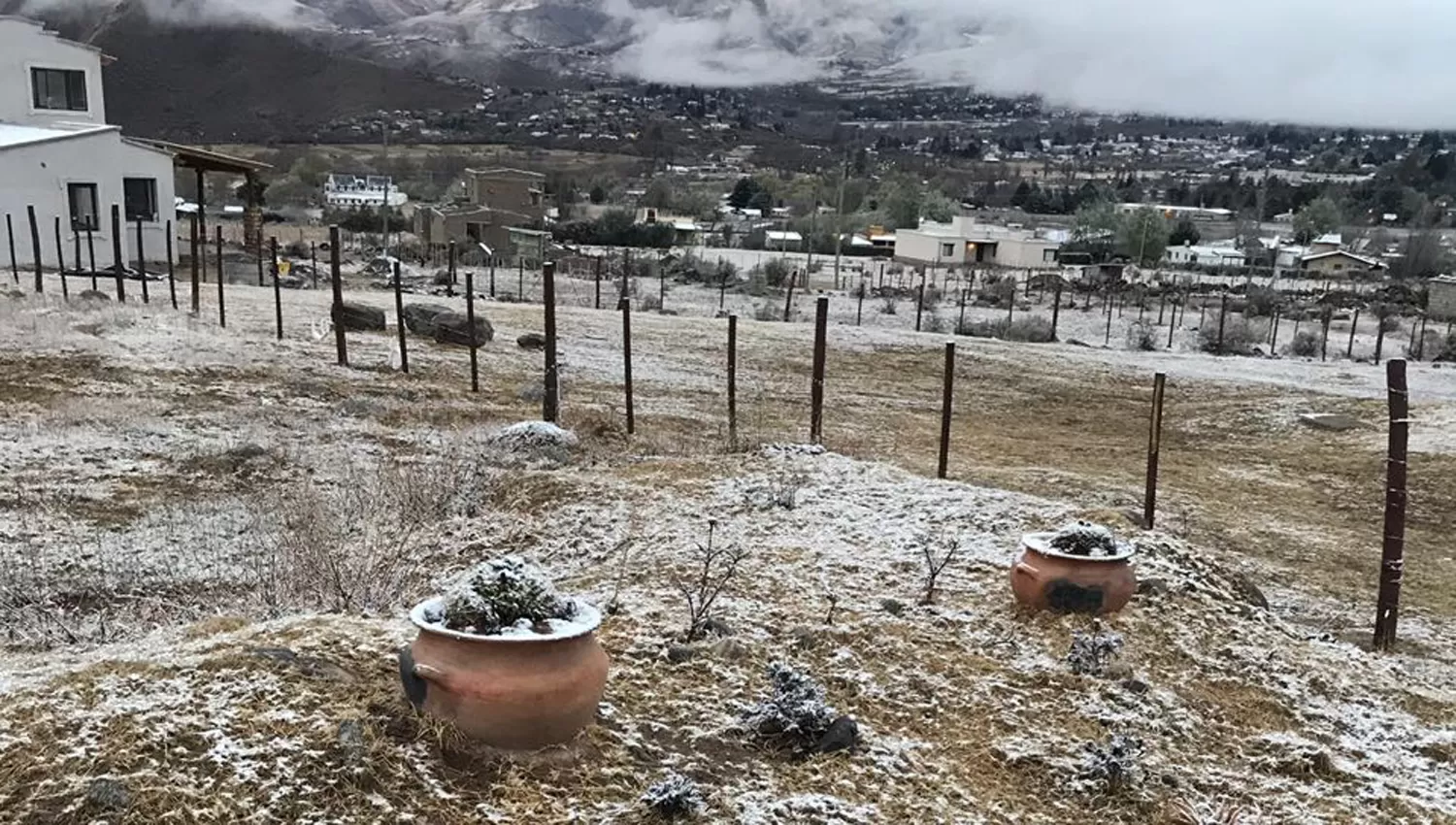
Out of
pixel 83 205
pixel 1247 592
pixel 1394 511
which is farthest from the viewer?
pixel 83 205

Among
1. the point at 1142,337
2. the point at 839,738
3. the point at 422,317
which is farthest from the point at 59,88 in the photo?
the point at 839,738

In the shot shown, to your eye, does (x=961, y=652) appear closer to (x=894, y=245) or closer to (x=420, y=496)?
(x=420, y=496)

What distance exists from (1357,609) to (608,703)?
6196 mm

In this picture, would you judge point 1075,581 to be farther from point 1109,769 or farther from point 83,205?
point 83,205

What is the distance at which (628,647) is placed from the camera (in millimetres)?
5336

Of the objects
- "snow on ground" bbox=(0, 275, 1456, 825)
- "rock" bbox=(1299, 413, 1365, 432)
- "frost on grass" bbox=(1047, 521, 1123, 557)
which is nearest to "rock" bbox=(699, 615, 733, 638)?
"snow on ground" bbox=(0, 275, 1456, 825)

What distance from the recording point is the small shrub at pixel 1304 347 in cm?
2895

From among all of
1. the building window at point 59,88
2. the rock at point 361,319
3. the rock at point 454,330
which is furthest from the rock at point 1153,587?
the building window at point 59,88

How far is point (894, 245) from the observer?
8119cm

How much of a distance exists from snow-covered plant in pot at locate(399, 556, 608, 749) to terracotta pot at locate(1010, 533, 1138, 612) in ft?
9.94

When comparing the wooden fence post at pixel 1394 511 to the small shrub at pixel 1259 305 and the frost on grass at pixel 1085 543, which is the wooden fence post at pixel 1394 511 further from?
the small shrub at pixel 1259 305

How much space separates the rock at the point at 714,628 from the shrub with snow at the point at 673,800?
164 centimetres

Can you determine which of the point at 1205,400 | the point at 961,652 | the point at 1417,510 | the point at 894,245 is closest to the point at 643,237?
the point at 894,245

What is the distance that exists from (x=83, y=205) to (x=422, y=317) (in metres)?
13.6
